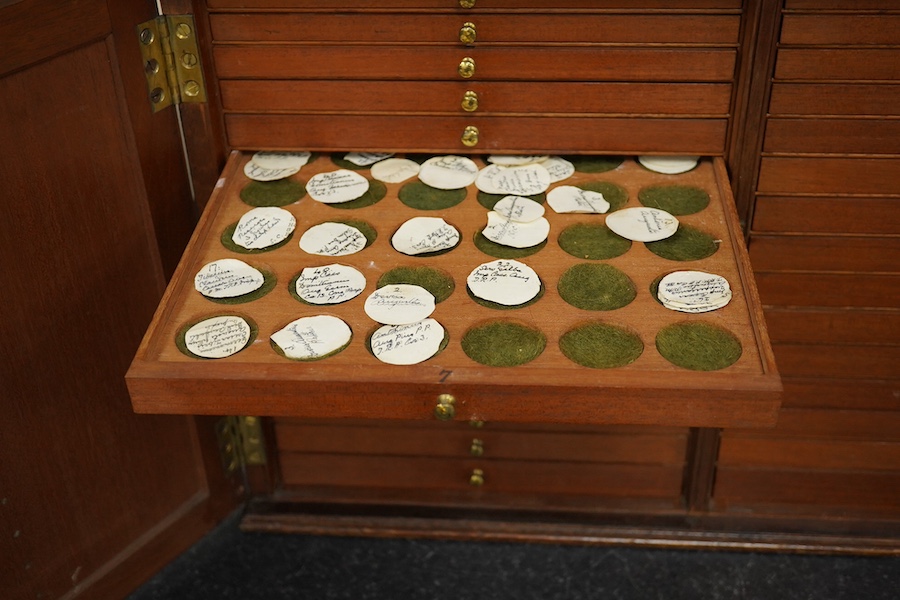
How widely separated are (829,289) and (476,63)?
82 centimetres

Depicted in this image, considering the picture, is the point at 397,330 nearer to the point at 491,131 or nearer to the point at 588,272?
the point at 588,272

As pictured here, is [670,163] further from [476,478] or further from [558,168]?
[476,478]

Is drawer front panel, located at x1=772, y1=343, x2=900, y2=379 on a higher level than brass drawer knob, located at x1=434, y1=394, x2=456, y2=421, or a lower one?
lower

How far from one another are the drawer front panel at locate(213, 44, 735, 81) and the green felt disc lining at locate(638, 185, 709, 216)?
190 millimetres

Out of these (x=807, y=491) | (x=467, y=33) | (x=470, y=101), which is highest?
(x=467, y=33)

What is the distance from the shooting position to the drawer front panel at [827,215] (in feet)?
6.15

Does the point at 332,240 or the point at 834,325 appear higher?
the point at 332,240

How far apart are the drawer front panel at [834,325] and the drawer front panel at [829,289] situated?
19 mm

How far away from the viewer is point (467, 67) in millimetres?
1777

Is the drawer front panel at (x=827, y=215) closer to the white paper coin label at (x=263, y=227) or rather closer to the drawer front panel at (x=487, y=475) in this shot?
the drawer front panel at (x=487, y=475)

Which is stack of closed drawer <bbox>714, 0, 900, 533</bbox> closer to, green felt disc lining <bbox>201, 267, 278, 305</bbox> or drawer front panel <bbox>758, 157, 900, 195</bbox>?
drawer front panel <bbox>758, 157, 900, 195</bbox>

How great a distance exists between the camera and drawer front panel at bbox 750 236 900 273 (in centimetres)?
192

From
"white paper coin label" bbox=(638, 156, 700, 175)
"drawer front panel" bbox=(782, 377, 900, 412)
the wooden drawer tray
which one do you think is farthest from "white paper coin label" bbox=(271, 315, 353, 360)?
"drawer front panel" bbox=(782, 377, 900, 412)

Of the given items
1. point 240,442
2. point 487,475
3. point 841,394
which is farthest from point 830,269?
point 240,442
